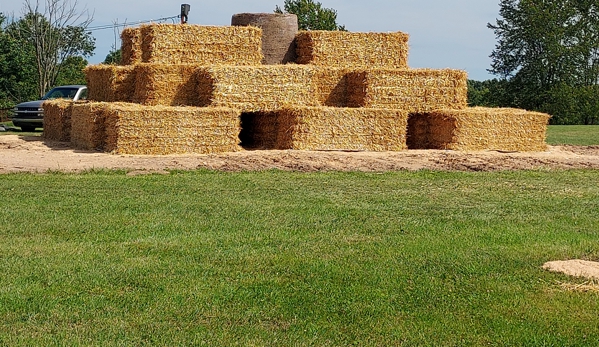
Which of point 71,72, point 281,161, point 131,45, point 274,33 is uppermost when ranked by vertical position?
point 274,33

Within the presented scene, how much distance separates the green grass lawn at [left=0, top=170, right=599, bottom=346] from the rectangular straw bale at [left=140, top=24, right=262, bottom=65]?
26.1ft

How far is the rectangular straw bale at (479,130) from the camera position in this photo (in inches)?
781

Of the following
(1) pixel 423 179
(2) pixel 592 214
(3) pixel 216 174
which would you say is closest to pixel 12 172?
(3) pixel 216 174

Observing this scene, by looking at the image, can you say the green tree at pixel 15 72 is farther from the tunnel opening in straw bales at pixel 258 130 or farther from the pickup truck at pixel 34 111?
the tunnel opening in straw bales at pixel 258 130

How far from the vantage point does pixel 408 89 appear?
1997cm

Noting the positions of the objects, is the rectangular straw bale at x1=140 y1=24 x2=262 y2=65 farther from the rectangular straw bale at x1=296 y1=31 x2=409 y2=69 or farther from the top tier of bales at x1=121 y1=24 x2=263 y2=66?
the rectangular straw bale at x1=296 y1=31 x2=409 y2=69

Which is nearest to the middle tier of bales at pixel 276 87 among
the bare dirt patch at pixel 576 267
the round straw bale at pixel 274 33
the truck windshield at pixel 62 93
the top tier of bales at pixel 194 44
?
the top tier of bales at pixel 194 44

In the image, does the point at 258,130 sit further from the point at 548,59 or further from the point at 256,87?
the point at 548,59

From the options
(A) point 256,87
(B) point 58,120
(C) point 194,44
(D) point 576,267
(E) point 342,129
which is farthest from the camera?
(B) point 58,120

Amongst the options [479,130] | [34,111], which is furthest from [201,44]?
[34,111]

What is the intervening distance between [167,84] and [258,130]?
8.31ft

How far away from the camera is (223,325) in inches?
212

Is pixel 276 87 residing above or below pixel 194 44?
below

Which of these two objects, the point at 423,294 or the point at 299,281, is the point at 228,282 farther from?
the point at 423,294
